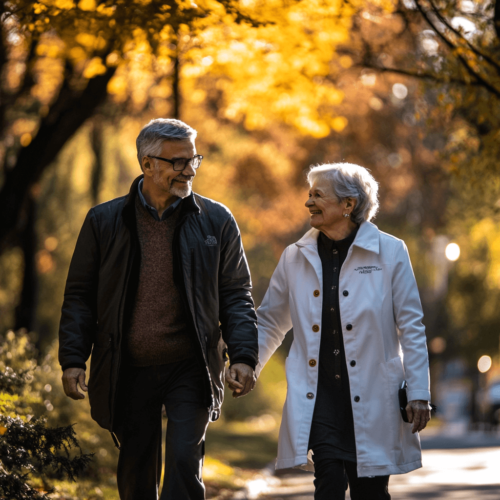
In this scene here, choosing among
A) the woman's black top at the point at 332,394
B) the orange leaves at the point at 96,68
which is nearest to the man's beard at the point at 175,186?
the woman's black top at the point at 332,394

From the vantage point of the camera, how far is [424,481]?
1173 cm

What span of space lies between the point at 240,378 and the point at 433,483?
24.7 ft

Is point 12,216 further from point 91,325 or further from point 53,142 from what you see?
point 91,325

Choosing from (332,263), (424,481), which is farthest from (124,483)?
(424,481)

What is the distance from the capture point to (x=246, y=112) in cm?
1336

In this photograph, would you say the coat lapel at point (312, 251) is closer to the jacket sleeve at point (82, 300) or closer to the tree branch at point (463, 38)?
the jacket sleeve at point (82, 300)

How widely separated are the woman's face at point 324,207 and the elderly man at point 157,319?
1.76 ft

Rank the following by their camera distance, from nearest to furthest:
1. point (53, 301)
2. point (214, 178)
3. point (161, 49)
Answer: point (161, 49) → point (53, 301) → point (214, 178)

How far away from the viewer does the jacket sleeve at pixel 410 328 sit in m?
4.79

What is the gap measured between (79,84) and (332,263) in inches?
315

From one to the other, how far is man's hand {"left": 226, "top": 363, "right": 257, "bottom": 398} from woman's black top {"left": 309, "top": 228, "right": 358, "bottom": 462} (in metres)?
0.44

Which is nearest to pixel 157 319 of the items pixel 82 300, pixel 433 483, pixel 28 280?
pixel 82 300

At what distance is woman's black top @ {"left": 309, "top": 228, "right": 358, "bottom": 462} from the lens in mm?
4848

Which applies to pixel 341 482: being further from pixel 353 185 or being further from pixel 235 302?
pixel 353 185
